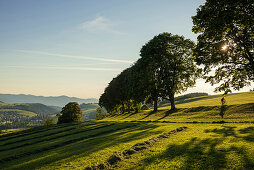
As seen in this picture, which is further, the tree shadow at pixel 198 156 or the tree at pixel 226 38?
the tree at pixel 226 38

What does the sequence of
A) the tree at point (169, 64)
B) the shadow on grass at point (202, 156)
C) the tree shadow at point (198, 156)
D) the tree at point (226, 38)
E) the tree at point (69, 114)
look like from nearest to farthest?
the shadow on grass at point (202, 156) < the tree shadow at point (198, 156) < the tree at point (226, 38) < the tree at point (169, 64) < the tree at point (69, 114)

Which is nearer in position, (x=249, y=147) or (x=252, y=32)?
(x=249, y=147)

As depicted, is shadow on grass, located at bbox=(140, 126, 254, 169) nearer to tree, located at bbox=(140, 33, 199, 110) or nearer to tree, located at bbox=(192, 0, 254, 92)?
tree, located at bbox=(192, 0, 254, 92)

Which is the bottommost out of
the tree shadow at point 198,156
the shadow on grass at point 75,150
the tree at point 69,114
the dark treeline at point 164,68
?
the tree at point 69,114

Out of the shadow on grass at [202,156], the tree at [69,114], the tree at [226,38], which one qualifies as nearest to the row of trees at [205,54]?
the tree at [226,38]

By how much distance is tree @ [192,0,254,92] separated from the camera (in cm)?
2198

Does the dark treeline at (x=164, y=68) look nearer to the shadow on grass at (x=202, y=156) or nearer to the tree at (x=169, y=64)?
the tree at (x=169, y=64)

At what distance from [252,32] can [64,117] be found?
85.4m

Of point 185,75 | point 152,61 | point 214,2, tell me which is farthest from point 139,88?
point 214,2

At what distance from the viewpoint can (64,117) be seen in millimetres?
83250

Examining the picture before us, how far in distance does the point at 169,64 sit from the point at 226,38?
19.3 metres

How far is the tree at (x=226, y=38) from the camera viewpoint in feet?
72.1

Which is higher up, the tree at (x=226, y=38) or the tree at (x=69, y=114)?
the tree at (x=226, y=38)

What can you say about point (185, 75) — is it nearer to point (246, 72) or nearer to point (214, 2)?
point (246, 72)
